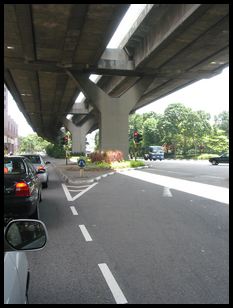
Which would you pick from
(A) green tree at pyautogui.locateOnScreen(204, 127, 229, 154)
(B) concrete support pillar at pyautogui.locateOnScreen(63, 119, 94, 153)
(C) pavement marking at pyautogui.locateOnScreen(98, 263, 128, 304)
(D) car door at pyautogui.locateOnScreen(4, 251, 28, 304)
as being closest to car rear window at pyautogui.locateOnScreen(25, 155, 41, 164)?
(C) pavement marking at pyautogui.locateOnScreen(98, 263, 128, 304)

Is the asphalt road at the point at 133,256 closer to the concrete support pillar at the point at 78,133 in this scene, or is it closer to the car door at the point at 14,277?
the car door at the point at 14,277

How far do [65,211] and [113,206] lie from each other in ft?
5.12

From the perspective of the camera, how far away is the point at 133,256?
5.45 metres

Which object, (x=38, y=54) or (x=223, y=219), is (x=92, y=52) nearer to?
(x=38, y=54)

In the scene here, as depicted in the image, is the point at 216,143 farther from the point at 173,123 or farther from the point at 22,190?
the point at 22,190

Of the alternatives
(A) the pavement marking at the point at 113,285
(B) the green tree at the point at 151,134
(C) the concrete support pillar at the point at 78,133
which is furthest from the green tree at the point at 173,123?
(A) the pavement marking at the point at 113,285

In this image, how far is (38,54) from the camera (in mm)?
24703

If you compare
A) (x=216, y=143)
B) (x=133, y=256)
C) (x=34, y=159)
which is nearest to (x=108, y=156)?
(x=34, y=159)

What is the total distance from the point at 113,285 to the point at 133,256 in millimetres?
1225

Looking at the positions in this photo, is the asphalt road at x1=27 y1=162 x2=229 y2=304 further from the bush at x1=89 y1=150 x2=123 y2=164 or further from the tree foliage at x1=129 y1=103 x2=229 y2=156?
the tree foliage at x1=129 y1=103 x2=229 y2=156
